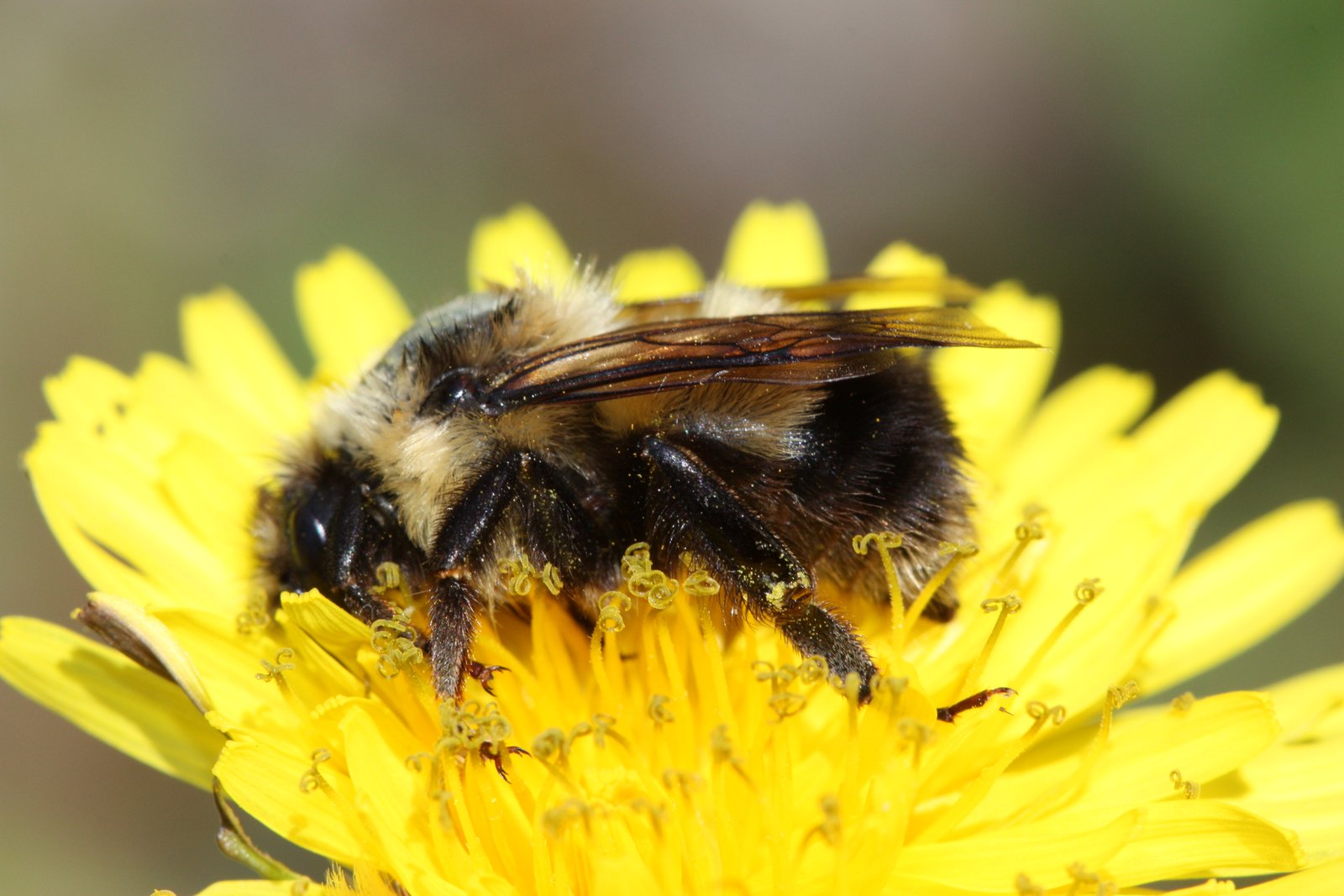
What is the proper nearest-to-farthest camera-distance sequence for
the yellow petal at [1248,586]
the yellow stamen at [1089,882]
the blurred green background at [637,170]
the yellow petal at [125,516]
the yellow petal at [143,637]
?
the yellow stamen at [1089,882], the yellow petal at [143,637], the yellow petal at [125,516], the yellow petal at [1248,586], the blurred green background at [637,170]

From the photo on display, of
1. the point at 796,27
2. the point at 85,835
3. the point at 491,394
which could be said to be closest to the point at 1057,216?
the point at 796,27

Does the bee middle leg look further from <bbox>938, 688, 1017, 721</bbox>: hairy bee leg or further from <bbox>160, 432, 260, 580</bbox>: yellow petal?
<bbox>160, 432, 260, 580</bbox>: yellow petal

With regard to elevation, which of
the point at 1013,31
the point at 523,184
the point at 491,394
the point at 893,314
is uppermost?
the point at 1013,31

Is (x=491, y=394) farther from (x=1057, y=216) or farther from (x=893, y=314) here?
(x=1057, y=216)

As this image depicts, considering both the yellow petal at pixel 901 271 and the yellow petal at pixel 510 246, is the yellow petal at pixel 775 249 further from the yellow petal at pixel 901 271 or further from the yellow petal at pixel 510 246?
the yellow petal at pixel 510 246

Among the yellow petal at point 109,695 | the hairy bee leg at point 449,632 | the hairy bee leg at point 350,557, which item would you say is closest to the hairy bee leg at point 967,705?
the hairy bee leg at point 449,632

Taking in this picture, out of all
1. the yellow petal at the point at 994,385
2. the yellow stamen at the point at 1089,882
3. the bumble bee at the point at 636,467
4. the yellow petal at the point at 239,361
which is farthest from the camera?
the yellow petal at the point at 239,361

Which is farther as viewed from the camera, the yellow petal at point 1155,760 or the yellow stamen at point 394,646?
the yellow petal at point 1155,760

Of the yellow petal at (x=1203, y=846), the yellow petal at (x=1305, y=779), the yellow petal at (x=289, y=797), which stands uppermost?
the yellow petal at (x=1305, y=779)
